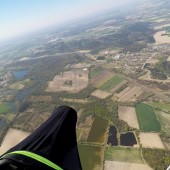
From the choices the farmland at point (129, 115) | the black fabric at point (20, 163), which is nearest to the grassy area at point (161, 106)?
the farmland at point (129, 115)

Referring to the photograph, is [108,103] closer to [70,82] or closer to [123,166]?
[123,166]

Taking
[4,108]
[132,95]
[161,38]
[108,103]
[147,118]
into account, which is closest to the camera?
[147,118]

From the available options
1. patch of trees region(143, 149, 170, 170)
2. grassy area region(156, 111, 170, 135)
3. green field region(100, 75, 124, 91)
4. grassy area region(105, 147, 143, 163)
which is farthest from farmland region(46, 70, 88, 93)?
patch of trees region(143, 149, 170, 170)

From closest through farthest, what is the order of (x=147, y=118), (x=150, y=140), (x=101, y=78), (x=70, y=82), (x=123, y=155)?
1. (x=123, y=155)
2. (x=150, y=140)
3. (x=147, y=118)
4. (x=101, y=78)
5. (x=70, y=82)

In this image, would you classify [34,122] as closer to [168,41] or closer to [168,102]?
[168,102]

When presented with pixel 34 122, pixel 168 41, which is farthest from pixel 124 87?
pixel 168 41

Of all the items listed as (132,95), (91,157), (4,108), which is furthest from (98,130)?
(4,108)

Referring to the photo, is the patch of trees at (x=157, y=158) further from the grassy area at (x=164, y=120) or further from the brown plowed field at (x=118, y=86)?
the brown plowed field at (x=118, y=86)

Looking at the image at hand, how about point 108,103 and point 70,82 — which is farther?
point 70,82
